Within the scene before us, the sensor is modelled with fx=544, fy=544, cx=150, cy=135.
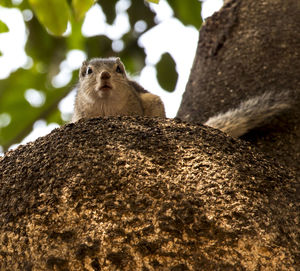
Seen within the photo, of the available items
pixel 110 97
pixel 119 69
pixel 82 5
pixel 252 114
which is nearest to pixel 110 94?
pixel 110 97

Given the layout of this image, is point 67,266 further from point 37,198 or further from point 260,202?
point 260,202

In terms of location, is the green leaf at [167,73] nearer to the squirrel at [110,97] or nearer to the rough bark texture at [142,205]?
the squirrel at [110,97]

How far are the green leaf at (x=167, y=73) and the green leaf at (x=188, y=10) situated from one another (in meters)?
0.35

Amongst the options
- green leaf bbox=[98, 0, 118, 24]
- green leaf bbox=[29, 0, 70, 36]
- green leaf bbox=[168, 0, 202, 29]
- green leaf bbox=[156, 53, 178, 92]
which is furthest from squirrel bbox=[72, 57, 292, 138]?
green leaf bbox=[29, 0, 70, 36]

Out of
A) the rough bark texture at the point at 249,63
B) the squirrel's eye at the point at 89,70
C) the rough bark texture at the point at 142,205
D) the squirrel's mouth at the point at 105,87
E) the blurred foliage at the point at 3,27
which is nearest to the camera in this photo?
the rough bark texture at the point at 142,205

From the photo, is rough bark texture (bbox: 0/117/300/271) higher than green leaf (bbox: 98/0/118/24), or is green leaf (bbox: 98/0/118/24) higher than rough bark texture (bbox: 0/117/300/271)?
green leaf (bbox: 98/0/118/24)

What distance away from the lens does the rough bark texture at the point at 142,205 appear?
3.92 feet

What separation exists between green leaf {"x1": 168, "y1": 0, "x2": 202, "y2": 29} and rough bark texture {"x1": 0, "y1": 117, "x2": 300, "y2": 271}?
0.91 m

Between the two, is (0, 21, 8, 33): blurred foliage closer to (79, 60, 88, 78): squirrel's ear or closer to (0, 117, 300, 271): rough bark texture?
(0, 117, 300, 271): rough bark texture

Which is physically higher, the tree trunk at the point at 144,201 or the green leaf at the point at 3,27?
the green leaf at the point at 3,27

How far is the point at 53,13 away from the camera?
1.62 m

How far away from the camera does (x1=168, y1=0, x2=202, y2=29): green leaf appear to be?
7.39 feet

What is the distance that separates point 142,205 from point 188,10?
121cm

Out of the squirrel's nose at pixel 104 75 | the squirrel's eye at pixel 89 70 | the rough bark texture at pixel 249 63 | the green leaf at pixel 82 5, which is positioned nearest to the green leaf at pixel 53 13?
the green leaf at pixel 82 5
